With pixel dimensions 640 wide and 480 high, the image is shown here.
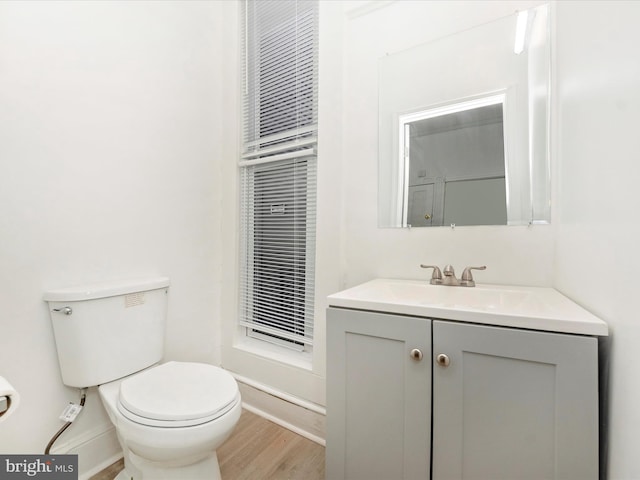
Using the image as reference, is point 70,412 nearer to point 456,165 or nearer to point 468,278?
point 468,278

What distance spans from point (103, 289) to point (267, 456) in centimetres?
105

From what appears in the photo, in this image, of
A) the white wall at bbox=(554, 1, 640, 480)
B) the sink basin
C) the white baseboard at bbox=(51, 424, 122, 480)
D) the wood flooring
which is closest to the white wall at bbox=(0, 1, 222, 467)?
the white baseboard at bbox=(51, 424, 122, 480)

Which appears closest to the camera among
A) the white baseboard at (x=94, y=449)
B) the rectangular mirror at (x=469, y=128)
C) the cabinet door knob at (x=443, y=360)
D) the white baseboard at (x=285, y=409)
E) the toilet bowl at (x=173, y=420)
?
the cabinet door knob at (x=443, y=360)

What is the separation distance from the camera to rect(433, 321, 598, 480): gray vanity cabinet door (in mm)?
734

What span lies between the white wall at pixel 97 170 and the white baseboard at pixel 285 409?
370 millimetres

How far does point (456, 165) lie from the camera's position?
4.37 feet

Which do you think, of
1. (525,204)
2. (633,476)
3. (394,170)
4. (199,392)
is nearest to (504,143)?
(525,204)

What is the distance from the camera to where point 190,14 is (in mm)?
1783

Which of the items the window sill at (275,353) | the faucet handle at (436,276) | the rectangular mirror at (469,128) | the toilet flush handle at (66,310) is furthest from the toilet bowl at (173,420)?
the rectangular mirror at (469,128)

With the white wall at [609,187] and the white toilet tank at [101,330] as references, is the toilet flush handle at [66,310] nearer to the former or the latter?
the white toilet tank at [101,330]

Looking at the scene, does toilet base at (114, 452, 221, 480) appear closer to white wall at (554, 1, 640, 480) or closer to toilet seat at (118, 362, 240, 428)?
toilet seat at (118, 362, 240, 428)

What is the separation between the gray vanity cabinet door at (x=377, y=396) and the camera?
91 centimetres

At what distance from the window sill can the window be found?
4cm

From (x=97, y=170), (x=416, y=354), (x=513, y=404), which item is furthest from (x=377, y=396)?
(x=97, y=170)
